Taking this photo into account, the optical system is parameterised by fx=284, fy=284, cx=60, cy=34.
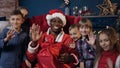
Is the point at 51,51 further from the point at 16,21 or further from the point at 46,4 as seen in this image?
the point at 46,4

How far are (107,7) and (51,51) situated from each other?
3.19m

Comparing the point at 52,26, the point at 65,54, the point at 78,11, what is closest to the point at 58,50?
the point at 65,54

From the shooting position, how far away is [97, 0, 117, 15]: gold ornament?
539cm

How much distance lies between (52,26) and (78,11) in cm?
303

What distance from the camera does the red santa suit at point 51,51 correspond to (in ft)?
8.21

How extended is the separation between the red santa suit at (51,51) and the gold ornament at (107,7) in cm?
292

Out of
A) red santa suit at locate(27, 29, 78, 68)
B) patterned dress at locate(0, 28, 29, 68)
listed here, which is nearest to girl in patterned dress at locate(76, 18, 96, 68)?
red santa suit at locate(27, 29, 78, 68)

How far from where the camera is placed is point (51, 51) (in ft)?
8.26

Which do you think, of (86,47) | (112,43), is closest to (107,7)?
(86,47)

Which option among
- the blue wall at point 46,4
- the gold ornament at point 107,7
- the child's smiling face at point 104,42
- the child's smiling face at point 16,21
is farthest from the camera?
the blue wall at point 46,4

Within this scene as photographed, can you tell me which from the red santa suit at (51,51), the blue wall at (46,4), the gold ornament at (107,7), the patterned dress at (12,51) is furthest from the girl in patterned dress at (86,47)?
the blue wall at (46,4)

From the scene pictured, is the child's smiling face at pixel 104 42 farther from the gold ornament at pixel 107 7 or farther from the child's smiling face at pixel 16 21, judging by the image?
the gold ornament at pixel 107 7

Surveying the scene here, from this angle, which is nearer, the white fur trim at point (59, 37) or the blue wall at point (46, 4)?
the white fur trim at point (59, 37)

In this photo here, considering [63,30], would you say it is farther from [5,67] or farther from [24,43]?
[5,67]
